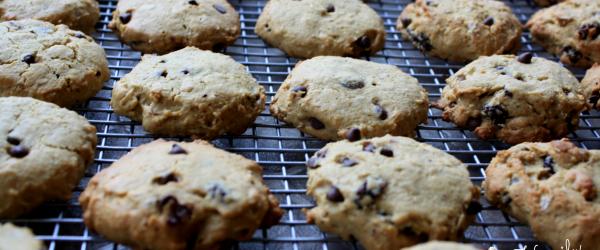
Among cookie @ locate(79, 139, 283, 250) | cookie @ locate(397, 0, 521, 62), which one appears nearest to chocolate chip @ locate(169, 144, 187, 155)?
cookie @ locate(79, 139, 283, 250)

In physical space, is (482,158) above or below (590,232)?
below

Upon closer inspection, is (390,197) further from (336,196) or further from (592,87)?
(592,87)

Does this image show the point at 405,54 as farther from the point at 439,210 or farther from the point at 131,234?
the point at 131,234

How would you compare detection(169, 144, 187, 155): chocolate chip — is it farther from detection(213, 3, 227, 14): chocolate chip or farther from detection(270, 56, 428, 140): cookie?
detection(213, 3, 227, 14): chocolate chip

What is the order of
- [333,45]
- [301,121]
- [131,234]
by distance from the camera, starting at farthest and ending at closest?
[333,45] < [301,121] < [131,234]

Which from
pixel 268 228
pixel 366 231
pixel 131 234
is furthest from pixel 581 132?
pixel 131 234

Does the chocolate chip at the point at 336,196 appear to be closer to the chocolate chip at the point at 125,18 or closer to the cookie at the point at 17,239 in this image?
the cookie at the point at 17,239
